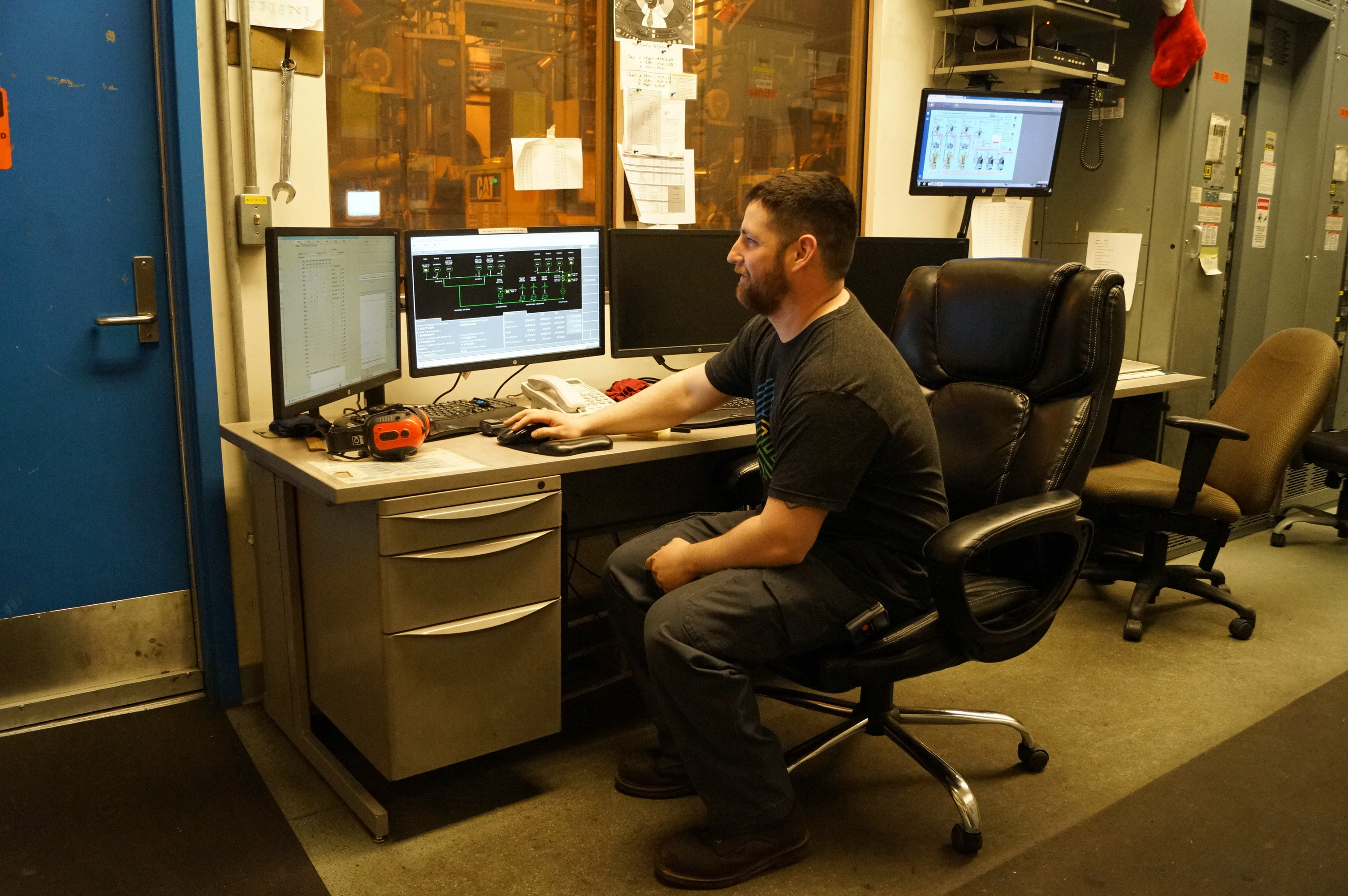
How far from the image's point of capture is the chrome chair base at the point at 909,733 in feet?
6.52

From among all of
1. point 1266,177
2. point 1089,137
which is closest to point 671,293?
point 1089,137

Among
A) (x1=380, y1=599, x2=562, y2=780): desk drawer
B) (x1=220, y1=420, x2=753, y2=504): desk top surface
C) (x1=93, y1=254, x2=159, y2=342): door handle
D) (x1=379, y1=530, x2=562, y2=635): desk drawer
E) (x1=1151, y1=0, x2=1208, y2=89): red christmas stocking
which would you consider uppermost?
(x1=1151, y1=0, x2=1208, y2=89): red christmas stocking

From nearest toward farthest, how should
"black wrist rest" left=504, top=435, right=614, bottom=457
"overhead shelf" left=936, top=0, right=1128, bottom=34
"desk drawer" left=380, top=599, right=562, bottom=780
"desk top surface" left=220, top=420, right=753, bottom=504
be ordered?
"desk top surface" left=220, top=420, right=753, bottom=504 → "desk drawer" left=380, top=599, right=562, bottom=780 → "black wrist rest" left=504, top=435, right=614, bottom=457 → "overhead shelf" left=936, top=0, right=1128, bottom=34

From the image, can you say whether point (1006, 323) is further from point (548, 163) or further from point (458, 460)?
point (548, 163)

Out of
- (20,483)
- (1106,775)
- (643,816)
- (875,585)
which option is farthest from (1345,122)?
(20,483)

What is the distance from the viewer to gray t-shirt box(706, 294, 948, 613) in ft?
5.84

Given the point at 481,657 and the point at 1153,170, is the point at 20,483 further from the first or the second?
the point at 1153,170

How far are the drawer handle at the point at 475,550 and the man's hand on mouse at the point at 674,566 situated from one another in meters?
0.26

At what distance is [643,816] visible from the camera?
2.11 metres

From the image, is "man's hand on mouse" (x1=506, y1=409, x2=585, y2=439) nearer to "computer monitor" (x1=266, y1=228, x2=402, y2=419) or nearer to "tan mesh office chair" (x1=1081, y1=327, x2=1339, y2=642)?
"computer monitor" (x1=266, y1=228, x2=402, y2=419)

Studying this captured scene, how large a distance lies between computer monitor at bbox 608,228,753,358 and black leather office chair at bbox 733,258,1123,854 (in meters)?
0.66

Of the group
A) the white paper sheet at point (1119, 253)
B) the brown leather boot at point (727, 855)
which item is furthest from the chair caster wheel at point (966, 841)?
the white paper sheet at point (1119, 253)

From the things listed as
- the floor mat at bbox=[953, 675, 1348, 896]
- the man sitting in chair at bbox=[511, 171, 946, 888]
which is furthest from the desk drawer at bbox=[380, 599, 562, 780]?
the floor mat at bbox=[953, 675, 1348, 896]

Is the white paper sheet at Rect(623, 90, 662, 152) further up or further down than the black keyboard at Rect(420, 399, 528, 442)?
further up
